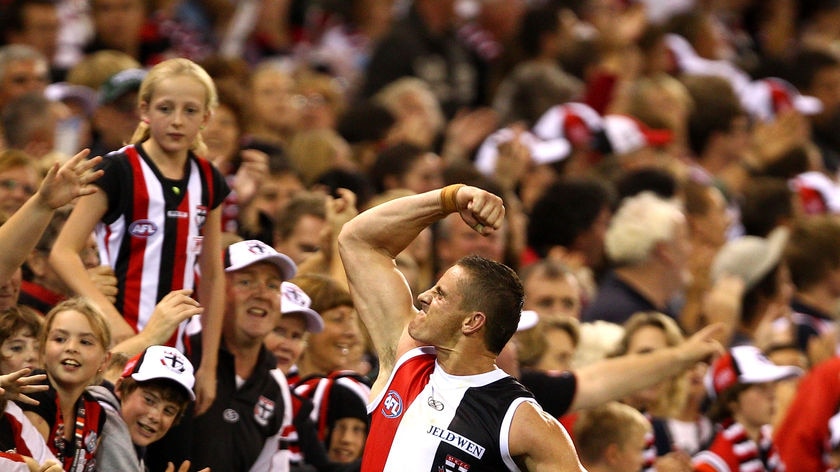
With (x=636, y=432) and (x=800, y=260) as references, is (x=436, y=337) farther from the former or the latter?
(x=800, y=260)

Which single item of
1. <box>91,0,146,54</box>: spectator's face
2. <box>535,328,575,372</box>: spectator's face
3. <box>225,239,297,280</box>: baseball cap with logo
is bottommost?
A: <box>535,328,575,372</box>: spectator's face

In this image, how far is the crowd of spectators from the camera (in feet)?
24.0

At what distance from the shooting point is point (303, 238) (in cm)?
834

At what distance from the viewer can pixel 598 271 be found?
10.8 m

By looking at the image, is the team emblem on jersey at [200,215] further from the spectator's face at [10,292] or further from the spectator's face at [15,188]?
the spectator's face at [15,188]

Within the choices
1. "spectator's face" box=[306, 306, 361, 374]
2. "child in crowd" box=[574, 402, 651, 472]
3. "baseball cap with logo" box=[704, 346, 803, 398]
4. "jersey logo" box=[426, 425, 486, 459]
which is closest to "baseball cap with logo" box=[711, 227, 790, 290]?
"baseball cap with logo" box=[704, 346, 803, 398]

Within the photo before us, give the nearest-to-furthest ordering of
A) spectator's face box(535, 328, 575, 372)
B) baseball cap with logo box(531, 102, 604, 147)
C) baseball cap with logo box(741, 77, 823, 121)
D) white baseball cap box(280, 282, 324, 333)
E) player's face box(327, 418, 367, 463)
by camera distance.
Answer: white baseball cap box(280, 282, 324, 333) < player's face box(327, 418, 367, 463) < spectator's face box(535, 328, 575, 372) < baseball cap with logo box(531, 102, 604, 147) < baseball cap with logo box(741, 77, 823, 121)

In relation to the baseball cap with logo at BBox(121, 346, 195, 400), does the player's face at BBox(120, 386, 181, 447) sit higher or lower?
lower

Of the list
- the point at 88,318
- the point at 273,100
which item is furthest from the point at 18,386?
the point at 273,100

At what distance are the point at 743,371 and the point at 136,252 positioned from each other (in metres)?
3.44

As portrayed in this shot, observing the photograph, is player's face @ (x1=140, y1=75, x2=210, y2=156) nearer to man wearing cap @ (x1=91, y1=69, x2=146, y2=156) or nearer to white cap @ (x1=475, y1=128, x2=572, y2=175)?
man wearing cap @ (x1=91, y1=69, x2=146, y2=156)

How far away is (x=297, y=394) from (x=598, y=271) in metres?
4.13

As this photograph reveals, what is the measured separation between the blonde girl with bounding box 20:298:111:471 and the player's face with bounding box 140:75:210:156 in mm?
960

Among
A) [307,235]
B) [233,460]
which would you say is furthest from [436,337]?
[307,235]
